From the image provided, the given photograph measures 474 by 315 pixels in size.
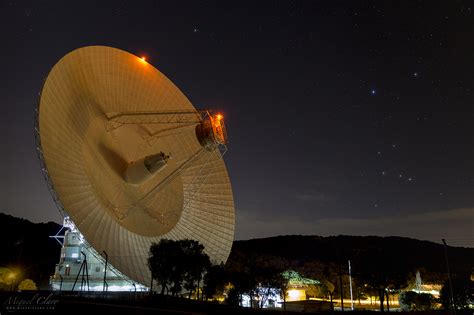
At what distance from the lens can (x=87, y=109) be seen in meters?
33.9

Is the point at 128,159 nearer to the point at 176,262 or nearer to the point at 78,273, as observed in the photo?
the point at 176,262

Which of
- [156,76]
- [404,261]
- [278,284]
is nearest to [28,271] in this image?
[278,284]

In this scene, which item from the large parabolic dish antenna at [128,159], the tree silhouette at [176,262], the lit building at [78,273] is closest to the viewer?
the large parabolic dish antenna at [128,159]

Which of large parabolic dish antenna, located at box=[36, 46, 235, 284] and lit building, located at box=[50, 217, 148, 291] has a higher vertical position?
large parabolic dish antenna, located at box=[36, 46, 235, 284]

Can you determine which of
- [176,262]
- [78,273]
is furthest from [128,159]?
[78,273]

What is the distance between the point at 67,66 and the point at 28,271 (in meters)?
81.9

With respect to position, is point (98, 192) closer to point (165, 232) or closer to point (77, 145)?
point (77, 145)

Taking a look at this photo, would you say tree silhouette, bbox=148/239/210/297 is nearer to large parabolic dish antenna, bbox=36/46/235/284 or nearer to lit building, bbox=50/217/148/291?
large parabolic dish antenna, bbox=36/46/235/284

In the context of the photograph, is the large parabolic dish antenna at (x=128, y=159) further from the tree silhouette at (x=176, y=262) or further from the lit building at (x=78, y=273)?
the lit building at (x=78, y=273)

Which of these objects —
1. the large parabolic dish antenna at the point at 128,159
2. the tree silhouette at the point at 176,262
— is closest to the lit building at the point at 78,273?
the tree silhouette at the point at 176,262

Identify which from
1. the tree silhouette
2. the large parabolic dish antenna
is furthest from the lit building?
the large parabolic dish antenna

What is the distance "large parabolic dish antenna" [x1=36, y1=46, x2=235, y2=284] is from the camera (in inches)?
1155

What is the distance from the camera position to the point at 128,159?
128 feet

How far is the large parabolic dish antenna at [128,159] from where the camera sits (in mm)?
29344
